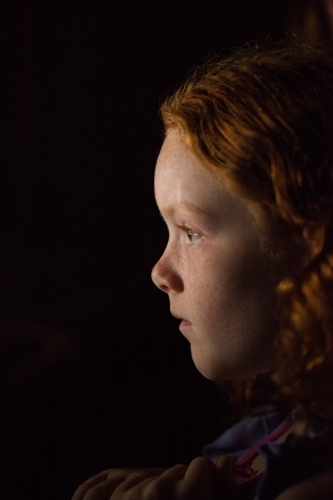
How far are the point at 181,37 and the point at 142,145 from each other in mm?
157

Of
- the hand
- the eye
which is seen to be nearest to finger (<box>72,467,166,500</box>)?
the hand

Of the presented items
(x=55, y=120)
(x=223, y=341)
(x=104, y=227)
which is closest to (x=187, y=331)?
(x=223, y=341)

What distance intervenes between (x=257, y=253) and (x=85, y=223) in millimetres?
247

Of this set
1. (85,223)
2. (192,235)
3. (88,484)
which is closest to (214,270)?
(192,235)

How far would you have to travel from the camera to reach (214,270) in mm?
754

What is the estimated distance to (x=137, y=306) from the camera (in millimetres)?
875

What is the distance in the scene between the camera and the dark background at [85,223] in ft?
2.66

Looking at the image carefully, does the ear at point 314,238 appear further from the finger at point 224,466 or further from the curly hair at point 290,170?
the finger at point 224,466

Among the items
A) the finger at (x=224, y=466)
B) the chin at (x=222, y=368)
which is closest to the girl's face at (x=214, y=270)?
the chin at (x=222, y=368)

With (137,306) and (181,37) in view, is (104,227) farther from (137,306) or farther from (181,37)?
(181,37)

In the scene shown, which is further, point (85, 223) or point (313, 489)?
point (85, 223)

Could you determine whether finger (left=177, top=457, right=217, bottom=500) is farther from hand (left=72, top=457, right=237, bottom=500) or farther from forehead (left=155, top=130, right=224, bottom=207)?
forehead (left=155, top=130, right=224, bottom=207)

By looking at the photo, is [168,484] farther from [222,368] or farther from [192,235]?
[192,235]

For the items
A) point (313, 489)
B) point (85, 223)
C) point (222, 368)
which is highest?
point (85, 223)
